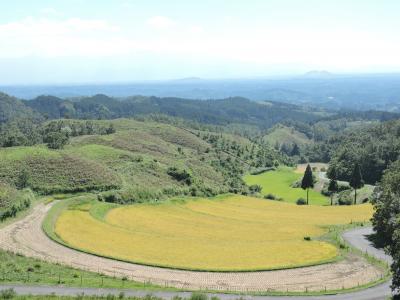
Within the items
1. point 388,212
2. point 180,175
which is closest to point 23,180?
point 180,175

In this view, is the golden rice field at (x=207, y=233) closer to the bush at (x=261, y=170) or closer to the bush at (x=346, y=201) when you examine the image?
the bush at (x=346, y=201)

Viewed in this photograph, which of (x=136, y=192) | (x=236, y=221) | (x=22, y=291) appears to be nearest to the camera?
(x=22, y=291)

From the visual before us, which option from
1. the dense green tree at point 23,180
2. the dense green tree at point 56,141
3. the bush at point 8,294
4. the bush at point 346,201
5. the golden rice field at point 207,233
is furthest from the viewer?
the dense green tree at point 56,141

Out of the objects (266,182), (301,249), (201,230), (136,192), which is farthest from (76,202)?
(266,182)

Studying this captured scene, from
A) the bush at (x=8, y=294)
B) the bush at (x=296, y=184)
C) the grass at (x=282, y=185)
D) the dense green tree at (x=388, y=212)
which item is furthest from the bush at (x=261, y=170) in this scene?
the bush at (x=8, y=294)

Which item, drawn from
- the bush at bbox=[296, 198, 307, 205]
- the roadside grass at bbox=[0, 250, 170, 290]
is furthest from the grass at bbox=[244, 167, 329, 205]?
the roadside grass at bbox=[0, 250, 170, 290]

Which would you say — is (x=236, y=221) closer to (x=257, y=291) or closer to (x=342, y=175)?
(x=257, y=291)
